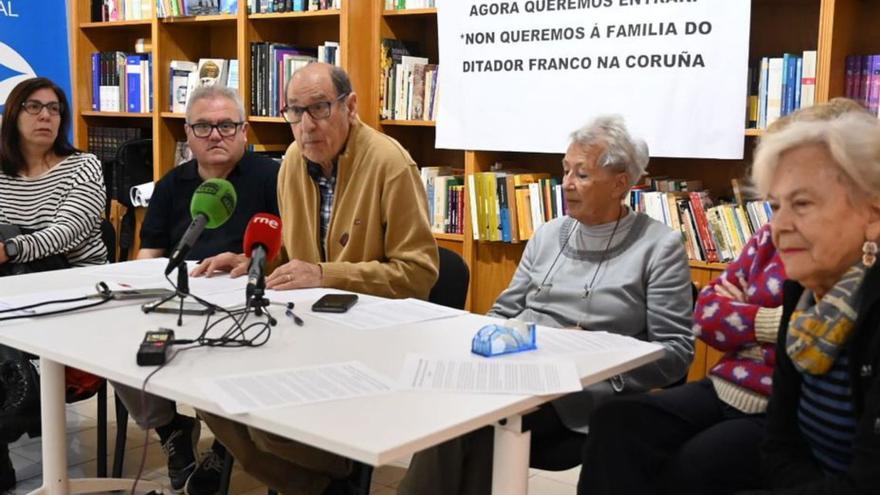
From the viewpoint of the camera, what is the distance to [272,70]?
452 centimetres

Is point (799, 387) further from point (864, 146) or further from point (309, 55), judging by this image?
point (309, 55)

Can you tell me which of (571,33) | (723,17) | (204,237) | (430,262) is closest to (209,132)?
(204,237)

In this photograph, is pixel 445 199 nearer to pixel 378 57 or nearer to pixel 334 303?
pixel 378 57

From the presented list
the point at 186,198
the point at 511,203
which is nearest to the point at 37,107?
the point at 186,198

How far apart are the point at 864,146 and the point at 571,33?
7.11ft

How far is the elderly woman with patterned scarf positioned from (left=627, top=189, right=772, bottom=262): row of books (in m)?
1.69

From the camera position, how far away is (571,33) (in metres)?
3.57

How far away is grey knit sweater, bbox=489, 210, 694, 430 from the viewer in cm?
218

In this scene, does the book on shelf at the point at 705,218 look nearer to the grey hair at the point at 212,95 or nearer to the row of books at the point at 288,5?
the grey hair at the point at 212,95

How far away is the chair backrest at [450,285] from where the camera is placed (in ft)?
9.02

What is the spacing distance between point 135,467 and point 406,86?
1975mm

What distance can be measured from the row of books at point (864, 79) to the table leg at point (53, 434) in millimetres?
2522

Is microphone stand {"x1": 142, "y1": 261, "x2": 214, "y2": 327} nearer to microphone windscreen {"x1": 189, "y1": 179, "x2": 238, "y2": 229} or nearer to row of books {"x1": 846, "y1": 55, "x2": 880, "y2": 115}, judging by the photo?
microphone windscreen {"x1": 189, "y1": 179, "x2": 238, "y2": 229}

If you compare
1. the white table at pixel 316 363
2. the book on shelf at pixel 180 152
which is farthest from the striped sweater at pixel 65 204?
the book on shelf at pixel 180 152
